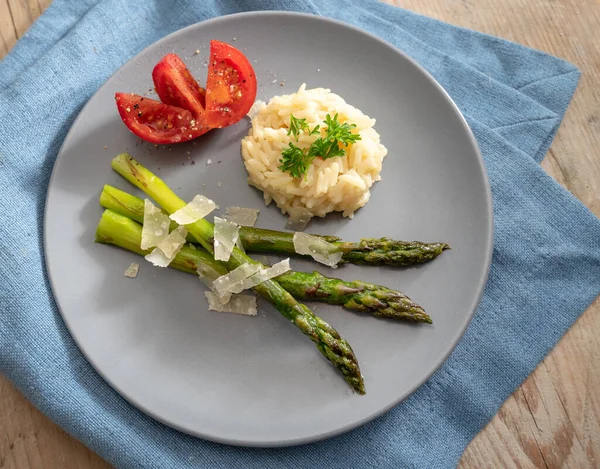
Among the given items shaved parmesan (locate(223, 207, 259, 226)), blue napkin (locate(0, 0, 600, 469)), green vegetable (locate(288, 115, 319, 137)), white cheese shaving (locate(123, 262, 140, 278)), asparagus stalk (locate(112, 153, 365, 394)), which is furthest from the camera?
shaved parmesan (locate(223, 207, 259, 226))

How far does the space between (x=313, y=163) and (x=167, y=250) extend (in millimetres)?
1136

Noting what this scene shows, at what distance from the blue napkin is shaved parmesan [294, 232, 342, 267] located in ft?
3.58

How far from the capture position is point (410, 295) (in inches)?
150

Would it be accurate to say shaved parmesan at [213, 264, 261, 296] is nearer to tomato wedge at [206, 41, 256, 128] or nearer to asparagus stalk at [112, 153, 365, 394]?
asparagus stalk at [112, 153, 365, 394]

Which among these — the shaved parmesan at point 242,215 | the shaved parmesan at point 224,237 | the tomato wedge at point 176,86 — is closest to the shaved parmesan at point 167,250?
the shaved parmesan at point 224,237

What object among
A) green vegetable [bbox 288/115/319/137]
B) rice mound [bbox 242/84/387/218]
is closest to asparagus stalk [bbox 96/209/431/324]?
rice mound [bbox 242/84/387/218]

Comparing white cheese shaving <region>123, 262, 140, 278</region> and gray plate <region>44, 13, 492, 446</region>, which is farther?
white cheese shaving <region>123, 262, 140, 278</region>

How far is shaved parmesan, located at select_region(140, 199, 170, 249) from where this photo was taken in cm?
381

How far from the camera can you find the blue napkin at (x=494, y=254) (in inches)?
144

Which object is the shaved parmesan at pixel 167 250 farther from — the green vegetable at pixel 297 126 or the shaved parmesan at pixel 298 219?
the green vegetable at pixel 297 126

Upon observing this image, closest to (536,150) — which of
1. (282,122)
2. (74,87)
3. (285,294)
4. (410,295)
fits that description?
(410,295)

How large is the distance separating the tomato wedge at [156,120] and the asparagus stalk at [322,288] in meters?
0.65

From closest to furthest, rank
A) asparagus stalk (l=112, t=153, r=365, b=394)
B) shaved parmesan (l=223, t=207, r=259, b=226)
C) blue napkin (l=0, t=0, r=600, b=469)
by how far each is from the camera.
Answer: asparagus stalk (l=112, t=153, r=365, b=394) < blue napkin (l=0, t=0, r=600, b=469) < shaved parmesan (l=223, t=207, r=259, b=226)

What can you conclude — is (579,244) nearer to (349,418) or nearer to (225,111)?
(349,418)
